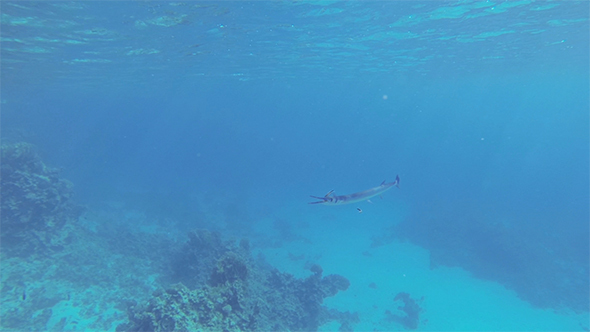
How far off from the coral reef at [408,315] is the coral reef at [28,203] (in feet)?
56.7

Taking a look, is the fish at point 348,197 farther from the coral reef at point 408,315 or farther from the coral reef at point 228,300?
the coral reef at point 408,315

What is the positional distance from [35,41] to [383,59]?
2825 cm

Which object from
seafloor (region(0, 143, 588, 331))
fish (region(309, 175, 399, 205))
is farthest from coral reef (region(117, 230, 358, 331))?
fish (region(309, 175, 399, 205))

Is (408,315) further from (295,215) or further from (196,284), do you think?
(295,215)

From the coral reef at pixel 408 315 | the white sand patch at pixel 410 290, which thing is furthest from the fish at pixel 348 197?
the coral reef at pixel 408 315

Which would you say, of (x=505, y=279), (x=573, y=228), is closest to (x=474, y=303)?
(x=505, y=279)

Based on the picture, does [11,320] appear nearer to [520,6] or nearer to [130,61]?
[130,61]

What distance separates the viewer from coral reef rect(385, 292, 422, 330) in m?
13.7

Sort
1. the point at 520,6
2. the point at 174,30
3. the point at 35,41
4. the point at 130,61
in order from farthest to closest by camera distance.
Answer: the point at 130,61 < the point at 35,41 < the point at 174,30 < the point at 520,6

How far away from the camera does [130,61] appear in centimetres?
2561

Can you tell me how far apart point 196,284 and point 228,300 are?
448 centimetres

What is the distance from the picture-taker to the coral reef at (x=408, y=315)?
13.7 m

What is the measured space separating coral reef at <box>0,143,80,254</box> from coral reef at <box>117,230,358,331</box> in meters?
7.31

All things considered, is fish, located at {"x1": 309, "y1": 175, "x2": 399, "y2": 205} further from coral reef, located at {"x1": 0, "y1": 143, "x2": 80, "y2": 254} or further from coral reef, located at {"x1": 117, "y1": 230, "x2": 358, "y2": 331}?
coral reef, located at {"x1": 0, "y1": 143, "x2": 80, "y2": 254}
